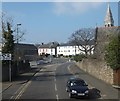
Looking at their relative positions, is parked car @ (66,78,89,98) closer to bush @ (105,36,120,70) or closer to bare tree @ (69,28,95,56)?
bush @ (105,36,120,70)

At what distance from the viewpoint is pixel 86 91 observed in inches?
936

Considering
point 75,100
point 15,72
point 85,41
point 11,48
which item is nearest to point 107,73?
point 75,100

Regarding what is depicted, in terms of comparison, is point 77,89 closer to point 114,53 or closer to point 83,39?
point 114,53

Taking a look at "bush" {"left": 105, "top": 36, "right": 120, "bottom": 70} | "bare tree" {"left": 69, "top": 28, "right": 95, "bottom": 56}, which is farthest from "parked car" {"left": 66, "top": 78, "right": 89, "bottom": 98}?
"bare tree" {"left": 69, "top": 28, "right": 95, "bottom": 56}

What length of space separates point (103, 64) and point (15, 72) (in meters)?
16.2

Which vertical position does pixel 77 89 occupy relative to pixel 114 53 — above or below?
below

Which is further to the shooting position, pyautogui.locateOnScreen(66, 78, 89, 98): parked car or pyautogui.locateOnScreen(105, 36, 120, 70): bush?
pyautogui.locateOnScreen(105, 36, 120, 70): bush

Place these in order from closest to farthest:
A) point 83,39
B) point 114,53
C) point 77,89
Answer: point 77,89 < point 114,53 < point 83,39

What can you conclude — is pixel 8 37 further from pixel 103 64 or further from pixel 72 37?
pixel 72 37

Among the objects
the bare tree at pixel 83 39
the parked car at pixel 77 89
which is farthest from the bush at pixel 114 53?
the bare tree at pixel 83 39

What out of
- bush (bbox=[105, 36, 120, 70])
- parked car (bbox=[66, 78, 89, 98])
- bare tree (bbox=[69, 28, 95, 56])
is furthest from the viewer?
bare tree (bbox=[69, 28, 95, 56])

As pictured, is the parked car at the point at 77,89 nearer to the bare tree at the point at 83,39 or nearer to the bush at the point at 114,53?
the bush at the point at 114,53

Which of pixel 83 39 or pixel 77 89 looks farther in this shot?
pixel 83 39

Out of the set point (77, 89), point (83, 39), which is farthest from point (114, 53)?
point (83, 39)
